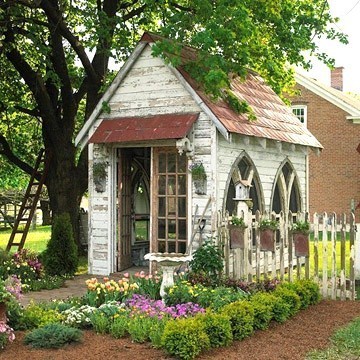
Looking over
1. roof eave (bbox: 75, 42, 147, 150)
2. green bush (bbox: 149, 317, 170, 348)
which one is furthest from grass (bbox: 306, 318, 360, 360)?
roof eave (bbox: 75, 42, 147, 150)

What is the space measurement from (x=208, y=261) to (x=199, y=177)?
1783 millimetres

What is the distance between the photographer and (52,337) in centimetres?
800

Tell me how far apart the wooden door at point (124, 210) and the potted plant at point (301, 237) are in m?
4.44

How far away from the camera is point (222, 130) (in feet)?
40.0

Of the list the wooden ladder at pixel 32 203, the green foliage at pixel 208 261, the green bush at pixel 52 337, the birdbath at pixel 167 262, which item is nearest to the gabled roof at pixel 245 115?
the green foliage at pixel 208 261

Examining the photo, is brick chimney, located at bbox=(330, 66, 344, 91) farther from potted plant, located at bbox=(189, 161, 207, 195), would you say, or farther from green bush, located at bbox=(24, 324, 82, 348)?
green bush, located at bbox=(24, 324, 82, 348)

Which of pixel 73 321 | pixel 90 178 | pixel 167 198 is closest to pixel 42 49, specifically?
pixel 90 178

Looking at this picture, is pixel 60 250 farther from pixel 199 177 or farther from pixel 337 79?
pixel 337 79

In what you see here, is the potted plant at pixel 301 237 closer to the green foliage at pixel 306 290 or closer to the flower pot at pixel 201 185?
the green foliage at pixel 306 290

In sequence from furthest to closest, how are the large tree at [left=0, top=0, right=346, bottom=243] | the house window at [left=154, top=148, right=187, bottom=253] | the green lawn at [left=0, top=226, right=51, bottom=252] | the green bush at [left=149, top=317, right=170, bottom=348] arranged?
the green lawn at [left=0, top=226, right=51, bottom=252] → the large tree at [left=0, top=0, right=346, bottom=243] → the house window at [left=154, top=148, right=187, bottom=253] → the green bush at [left=149, top=317, right=170, bottom=348]

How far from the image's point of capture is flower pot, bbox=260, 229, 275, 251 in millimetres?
11367

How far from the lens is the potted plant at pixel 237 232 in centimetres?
1146

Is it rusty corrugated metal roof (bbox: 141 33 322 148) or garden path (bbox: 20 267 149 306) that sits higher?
rusty corrugated metal roof (bbox: 141 33 322 148)

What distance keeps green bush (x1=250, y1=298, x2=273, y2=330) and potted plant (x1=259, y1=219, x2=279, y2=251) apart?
7.60 feet
